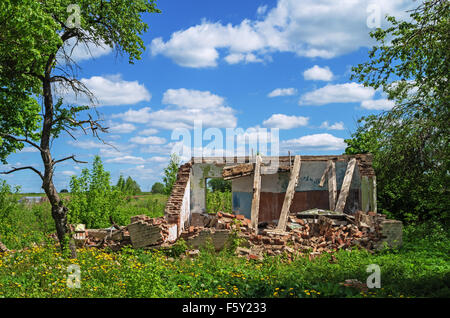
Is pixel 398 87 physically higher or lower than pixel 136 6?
lower

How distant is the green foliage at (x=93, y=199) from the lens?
57.6 ft

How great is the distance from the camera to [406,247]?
41.6 feet

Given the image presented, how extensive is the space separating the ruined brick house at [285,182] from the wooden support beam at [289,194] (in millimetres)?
20

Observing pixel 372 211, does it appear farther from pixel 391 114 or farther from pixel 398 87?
pixel 398 87

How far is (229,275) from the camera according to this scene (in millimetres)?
8812

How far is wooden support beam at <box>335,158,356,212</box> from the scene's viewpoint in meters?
15.7

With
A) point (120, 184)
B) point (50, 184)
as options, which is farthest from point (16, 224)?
point (50, 184)

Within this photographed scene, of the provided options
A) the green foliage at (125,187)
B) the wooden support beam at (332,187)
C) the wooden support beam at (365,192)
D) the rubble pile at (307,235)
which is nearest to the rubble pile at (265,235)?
the rubble pile at (307,235)

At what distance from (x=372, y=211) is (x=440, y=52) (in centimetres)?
717

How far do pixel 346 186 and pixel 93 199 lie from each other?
11.6 metres

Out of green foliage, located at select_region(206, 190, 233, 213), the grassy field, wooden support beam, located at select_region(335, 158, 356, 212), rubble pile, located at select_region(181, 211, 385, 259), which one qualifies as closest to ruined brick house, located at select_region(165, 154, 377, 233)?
wooden support beam, located at select_region(335, 158, 356, 212)

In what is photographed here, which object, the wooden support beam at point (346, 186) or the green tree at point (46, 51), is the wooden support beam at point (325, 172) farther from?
the green tree at point (46, 51)

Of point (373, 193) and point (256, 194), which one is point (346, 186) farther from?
point (256, 194)
